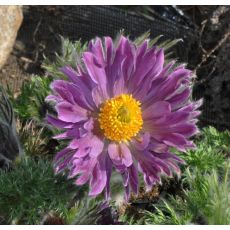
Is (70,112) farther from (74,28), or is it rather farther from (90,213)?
(74,28)

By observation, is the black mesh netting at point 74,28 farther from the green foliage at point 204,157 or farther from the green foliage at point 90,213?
the green foliage at point 90,213

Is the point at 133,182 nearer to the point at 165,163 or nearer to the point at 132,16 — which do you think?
the point at 165,163

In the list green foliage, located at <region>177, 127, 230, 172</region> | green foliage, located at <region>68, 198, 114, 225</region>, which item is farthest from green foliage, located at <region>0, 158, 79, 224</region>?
green foliage, located at <region>177, 127, 230, 172</region>

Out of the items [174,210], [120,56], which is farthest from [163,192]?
[120,56]

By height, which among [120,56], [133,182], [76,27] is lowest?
[76,27]

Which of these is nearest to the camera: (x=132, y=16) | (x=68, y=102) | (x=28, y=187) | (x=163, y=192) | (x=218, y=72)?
(x=68, y=102)

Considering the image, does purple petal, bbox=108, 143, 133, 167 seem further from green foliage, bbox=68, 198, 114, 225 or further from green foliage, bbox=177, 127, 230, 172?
green foliage, bbox=177, 127, 230, 172
